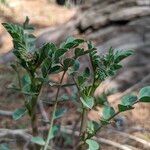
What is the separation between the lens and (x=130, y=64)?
4008 millimetres

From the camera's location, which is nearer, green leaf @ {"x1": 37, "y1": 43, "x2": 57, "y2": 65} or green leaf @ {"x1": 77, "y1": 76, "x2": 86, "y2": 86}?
green leaf @ {"x1": 37, "y1": 43, "x2": 57, "y2": 65}

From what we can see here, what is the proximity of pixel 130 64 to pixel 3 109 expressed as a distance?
3.42 ft

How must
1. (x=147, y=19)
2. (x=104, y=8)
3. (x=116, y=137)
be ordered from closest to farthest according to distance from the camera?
1. (x=116, y=137)
2. (x=147, y=19)
3. (x=104, y=8)

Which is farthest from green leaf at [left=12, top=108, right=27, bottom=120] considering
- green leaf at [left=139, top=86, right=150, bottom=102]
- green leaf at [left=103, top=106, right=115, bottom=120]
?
green leaf at [left=139, top=86, right=150, bottom=102]

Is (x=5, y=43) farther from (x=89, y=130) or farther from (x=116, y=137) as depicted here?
(x=89, y=130)

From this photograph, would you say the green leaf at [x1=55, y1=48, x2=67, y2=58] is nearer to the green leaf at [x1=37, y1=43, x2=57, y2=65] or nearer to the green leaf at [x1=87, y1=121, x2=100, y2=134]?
the green leaf at [x1=37, y1=43, x2=57, y2=65]

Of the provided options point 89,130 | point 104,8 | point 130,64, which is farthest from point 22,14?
point 89,130

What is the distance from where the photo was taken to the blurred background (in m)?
3.04

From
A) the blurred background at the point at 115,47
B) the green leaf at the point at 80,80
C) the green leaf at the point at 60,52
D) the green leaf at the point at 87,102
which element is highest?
the green leaf at the point at 60,52

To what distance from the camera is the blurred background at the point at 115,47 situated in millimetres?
3045

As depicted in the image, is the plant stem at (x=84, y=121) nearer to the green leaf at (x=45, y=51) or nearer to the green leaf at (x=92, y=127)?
the green leaf at (x=92, y=127)

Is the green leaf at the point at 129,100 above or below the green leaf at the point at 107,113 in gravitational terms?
above

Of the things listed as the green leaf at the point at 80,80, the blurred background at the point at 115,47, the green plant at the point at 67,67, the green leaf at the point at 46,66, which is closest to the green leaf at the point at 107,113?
the green plant at the point at 67,67

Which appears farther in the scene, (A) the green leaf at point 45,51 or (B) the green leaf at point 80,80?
(B) the green leaf at point 80,80
